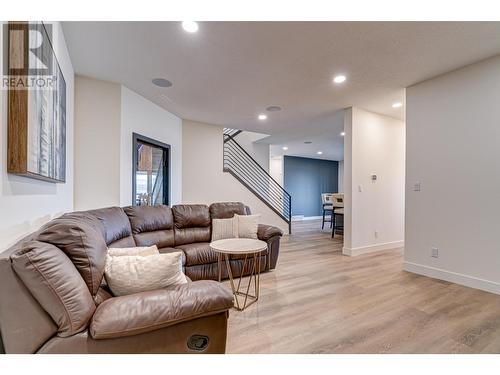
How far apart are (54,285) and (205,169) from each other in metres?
4.43

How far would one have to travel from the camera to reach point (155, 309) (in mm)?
1196

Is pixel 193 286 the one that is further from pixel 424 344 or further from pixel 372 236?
pixel 372 236

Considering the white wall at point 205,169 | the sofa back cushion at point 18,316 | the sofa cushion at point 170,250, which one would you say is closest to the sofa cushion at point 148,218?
the sofa cushion at point 170,250

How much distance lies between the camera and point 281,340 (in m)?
1.82

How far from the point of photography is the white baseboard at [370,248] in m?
4.21

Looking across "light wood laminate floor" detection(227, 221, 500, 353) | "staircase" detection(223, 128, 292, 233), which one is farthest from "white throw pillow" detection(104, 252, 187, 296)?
"staircase" detection(223, 128, 292, 233)

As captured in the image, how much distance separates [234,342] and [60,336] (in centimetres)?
113

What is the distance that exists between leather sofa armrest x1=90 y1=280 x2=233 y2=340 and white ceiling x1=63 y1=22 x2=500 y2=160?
6.96ft

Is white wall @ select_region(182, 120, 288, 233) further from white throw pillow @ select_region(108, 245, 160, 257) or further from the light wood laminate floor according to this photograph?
white throw pillow @ select_region(108, 245, 160, 257)

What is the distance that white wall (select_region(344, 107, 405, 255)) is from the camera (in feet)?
13.8

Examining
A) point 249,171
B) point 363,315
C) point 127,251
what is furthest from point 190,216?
point 249,171

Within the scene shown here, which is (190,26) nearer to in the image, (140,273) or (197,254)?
(140,273)

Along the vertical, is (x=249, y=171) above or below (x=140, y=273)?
above

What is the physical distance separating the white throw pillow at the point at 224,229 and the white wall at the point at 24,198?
67.4 inches
